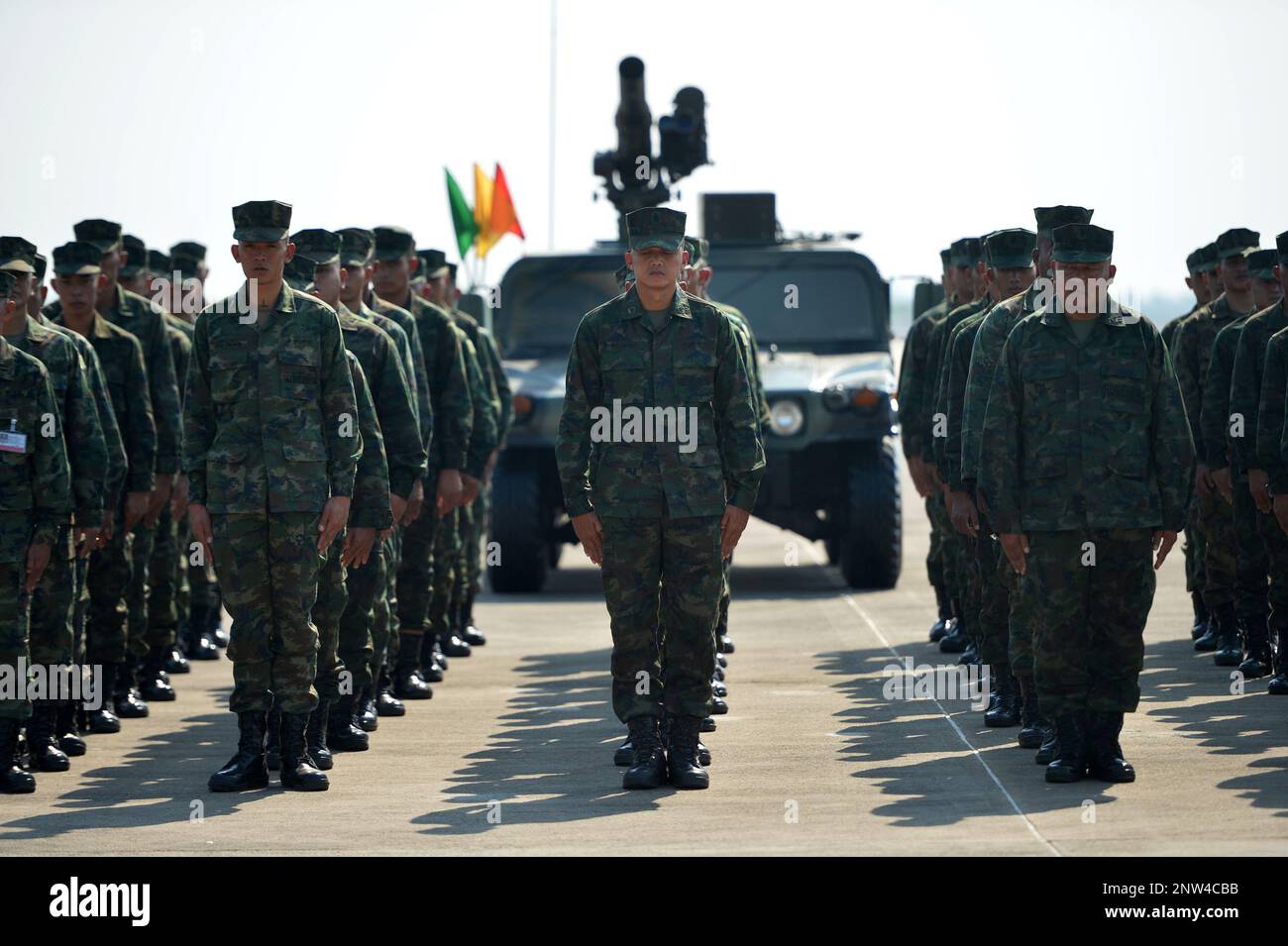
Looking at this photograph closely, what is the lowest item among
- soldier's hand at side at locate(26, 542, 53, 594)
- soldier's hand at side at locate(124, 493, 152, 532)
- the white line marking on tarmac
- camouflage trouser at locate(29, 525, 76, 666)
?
the white line marking on tarmac

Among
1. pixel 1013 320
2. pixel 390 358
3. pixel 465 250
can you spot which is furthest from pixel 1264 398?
pixel 465 250

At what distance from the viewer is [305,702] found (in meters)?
7.43

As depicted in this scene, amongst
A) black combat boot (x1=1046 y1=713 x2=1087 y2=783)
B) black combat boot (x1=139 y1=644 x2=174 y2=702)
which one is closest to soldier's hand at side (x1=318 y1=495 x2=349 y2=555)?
black combat boot (x1=1046 y1=713 x2=1087 y2=783)

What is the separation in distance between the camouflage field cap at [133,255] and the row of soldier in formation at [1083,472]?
3792 millimetres

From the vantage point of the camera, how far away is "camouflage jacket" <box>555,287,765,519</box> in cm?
730

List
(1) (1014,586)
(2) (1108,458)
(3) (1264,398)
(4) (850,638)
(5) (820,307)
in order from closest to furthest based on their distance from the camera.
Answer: (2) (1108,458), (1) (1014,586), (3) (1264,398), (4) (850,638), (5) (820,307)

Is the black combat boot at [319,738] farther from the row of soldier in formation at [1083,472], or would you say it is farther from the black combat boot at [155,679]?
the row of soldier in formation at [1083,472]

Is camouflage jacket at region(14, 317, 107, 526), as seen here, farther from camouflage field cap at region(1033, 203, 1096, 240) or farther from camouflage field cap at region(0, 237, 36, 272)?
camouflage field cap at region(1033, 203, 1096, 240)

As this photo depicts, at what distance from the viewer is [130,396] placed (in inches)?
350

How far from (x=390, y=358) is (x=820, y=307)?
22.9 feet

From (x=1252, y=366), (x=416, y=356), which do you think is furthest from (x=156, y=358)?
(x=1252, y=366)

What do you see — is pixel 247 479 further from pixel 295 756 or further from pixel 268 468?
pixel 295 756

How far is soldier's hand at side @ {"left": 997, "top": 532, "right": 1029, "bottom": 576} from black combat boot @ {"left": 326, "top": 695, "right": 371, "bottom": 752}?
2.59m
